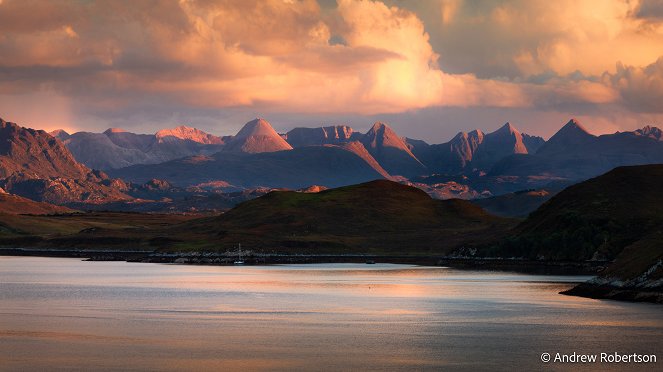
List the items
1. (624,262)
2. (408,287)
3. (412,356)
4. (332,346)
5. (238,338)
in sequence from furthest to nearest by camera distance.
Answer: (408,287) < (624,262) < (238,338) < (332,346) < (412,356)

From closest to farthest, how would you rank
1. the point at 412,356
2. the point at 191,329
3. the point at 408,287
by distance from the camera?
the point at 412,356
the point at 191,329
the point at 408,287

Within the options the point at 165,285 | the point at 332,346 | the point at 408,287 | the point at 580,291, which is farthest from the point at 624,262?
the point at 165,285

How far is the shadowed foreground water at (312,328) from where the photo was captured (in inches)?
2805

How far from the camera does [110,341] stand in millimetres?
82438

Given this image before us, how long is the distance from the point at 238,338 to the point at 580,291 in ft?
242

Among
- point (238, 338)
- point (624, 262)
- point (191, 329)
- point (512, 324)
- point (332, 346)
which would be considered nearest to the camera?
Result: point (332, 346)

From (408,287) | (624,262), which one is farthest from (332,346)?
(408,287)

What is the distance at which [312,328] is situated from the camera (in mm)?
94625

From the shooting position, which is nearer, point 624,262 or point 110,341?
point 110,341

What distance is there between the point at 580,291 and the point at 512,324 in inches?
1866

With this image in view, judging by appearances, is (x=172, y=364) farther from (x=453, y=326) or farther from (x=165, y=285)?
(x=165, y=285)

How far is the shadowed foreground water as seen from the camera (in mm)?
71250

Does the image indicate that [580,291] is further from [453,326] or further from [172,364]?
[172,364]

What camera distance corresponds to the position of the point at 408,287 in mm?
165250
